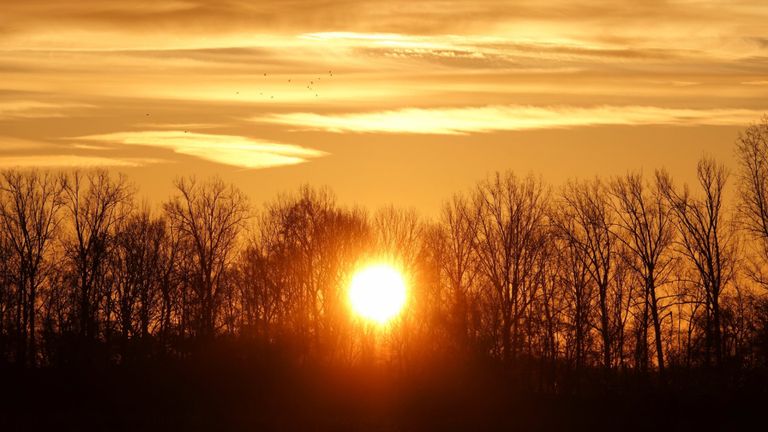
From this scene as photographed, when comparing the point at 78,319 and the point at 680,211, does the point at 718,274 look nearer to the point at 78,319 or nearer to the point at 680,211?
the point at 680,211

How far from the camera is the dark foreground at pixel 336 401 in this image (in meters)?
74.0

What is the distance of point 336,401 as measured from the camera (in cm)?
8300

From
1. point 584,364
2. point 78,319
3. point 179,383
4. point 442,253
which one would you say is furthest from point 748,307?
point 78,319

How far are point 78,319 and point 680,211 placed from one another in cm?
3433

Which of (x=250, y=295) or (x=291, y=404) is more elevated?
(x=250, y=295)

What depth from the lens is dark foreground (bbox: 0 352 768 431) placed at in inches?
2913

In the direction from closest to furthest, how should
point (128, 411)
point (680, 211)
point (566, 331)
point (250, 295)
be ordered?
1. point (128, 411)
2. point (680, 211)
3. point (566, 331)
4. point (250, 295)

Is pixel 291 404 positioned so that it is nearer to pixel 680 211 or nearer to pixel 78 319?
pixel 78 319

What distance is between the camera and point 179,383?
80062 mm

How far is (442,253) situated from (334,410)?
15.4 m

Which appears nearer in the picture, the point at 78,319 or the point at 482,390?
the point at 482,390

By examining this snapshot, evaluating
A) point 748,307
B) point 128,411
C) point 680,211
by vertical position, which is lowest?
point 128,411

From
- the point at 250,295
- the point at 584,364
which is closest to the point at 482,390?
the point at 584,364

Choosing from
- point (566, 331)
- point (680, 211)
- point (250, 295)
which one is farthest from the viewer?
point (250, 295)
